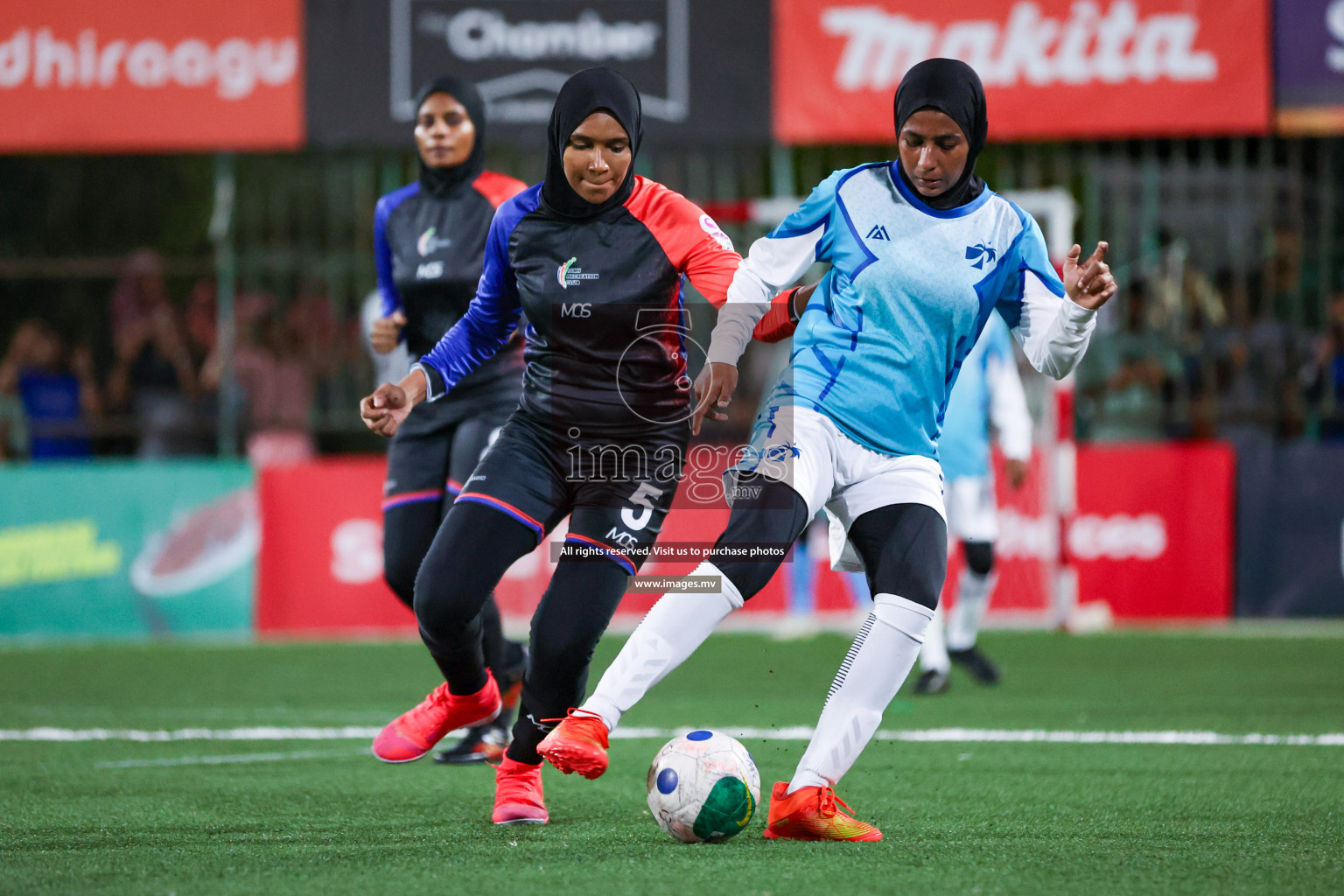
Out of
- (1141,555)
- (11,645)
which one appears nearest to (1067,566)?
(1141,555)

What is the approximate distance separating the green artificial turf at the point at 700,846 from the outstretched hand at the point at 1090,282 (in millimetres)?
1452

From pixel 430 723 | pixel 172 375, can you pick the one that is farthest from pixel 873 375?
pixel 172 375

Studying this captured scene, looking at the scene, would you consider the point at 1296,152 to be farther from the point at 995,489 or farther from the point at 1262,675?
the point at 1262,675

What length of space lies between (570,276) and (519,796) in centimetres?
152

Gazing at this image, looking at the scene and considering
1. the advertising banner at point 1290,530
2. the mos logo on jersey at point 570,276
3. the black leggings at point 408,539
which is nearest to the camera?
the mos logo on jersey at point 570,276

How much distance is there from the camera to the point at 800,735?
6801mm

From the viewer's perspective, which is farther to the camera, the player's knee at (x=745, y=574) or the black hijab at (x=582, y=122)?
the black hijab at (x=582, y=122)

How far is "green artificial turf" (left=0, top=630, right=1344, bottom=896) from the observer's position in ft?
13.2

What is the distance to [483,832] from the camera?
4.69 m

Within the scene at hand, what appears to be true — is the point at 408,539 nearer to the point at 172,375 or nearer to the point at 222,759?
the point at 222,759

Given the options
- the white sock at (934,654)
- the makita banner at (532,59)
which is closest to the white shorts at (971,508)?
the white sock at (934,654)

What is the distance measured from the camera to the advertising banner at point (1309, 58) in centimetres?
1195

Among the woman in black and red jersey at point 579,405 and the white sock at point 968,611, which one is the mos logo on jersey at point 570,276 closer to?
the woman in black and red jersey at point 579,405

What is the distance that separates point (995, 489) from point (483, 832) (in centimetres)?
811
